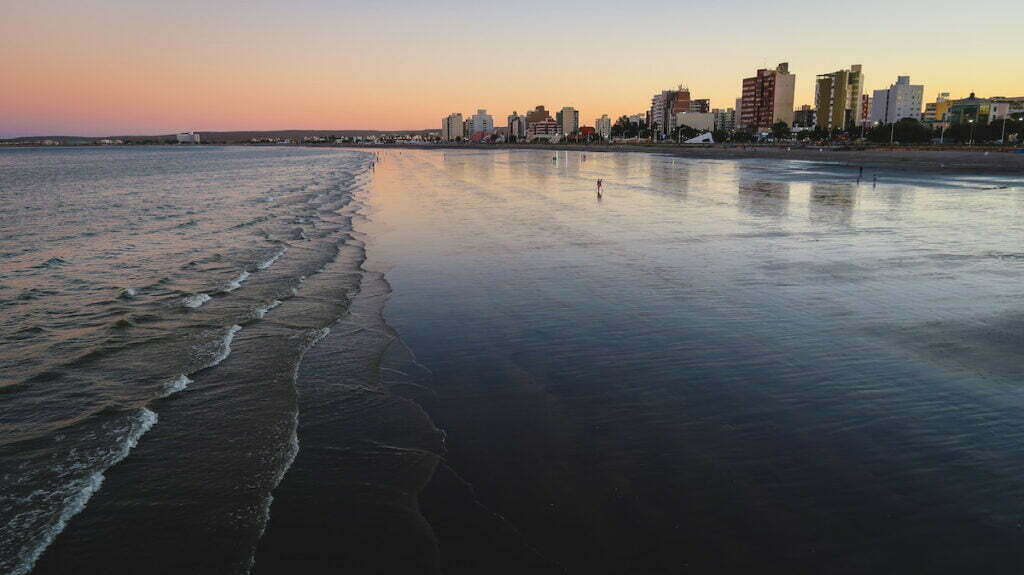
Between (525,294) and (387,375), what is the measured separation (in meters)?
5.90

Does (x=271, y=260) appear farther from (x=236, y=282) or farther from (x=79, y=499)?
(x=79, y=499)

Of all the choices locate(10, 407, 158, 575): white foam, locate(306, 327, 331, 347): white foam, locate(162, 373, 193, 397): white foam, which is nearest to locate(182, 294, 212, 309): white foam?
locate(306, 327, 331, 347): white foam

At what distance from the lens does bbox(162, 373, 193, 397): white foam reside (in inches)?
374

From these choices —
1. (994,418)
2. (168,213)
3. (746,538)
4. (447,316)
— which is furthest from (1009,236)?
(168,213)

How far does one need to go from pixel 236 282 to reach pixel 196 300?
195 cm

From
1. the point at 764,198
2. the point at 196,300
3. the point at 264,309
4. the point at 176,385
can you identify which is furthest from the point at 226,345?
the point at 764,198

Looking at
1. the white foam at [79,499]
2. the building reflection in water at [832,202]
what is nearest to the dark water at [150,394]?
the white foam at [79,499]

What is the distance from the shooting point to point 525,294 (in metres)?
15.5

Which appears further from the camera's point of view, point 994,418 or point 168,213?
point 168,213

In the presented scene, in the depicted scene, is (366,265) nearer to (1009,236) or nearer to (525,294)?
(525,294)

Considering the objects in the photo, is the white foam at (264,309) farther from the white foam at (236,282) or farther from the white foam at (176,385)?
the white foam at (176,385)

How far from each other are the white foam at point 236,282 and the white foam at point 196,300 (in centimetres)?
61

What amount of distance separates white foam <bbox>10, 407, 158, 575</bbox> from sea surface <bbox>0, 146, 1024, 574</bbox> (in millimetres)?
30

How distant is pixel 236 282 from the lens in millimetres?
16844
